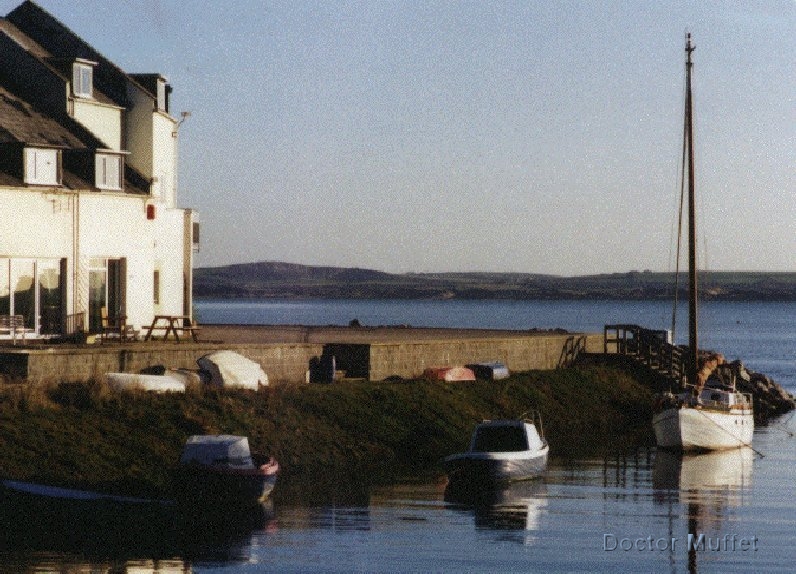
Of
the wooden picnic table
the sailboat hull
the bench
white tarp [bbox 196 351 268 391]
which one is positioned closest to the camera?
white tarp [bbox 196 351 268 391]

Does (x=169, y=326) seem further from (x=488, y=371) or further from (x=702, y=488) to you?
(x=702, y=488)

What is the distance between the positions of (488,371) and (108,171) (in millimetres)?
15547

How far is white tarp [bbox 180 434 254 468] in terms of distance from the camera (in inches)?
1289

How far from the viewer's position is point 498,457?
39.1 meters

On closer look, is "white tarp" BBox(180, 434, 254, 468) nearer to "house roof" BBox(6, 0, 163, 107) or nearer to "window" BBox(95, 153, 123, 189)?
"window" BBox(95, 153, 123, 189)

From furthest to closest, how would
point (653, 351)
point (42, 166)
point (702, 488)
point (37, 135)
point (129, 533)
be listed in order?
point (653, 351), point (37, 135), point (42, 166), point (702, 488), point (129, 533)

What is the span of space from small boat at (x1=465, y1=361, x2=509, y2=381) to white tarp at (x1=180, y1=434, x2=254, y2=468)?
72.1 feet

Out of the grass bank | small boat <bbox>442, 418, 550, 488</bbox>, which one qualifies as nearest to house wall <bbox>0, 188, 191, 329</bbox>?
the grass bank

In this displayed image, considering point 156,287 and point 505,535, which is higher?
point 156,287

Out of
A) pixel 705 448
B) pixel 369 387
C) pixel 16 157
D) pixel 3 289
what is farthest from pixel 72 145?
pixel 705 448

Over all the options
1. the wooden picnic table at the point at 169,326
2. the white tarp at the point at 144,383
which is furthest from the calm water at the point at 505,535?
Result: the wooden picnic table at the point at 169,326

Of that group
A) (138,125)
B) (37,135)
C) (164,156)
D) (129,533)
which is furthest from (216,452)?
(164,156)

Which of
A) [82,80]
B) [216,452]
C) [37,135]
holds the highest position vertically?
[82,80]

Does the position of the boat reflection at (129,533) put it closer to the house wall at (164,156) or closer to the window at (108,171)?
the window at (108,171)
